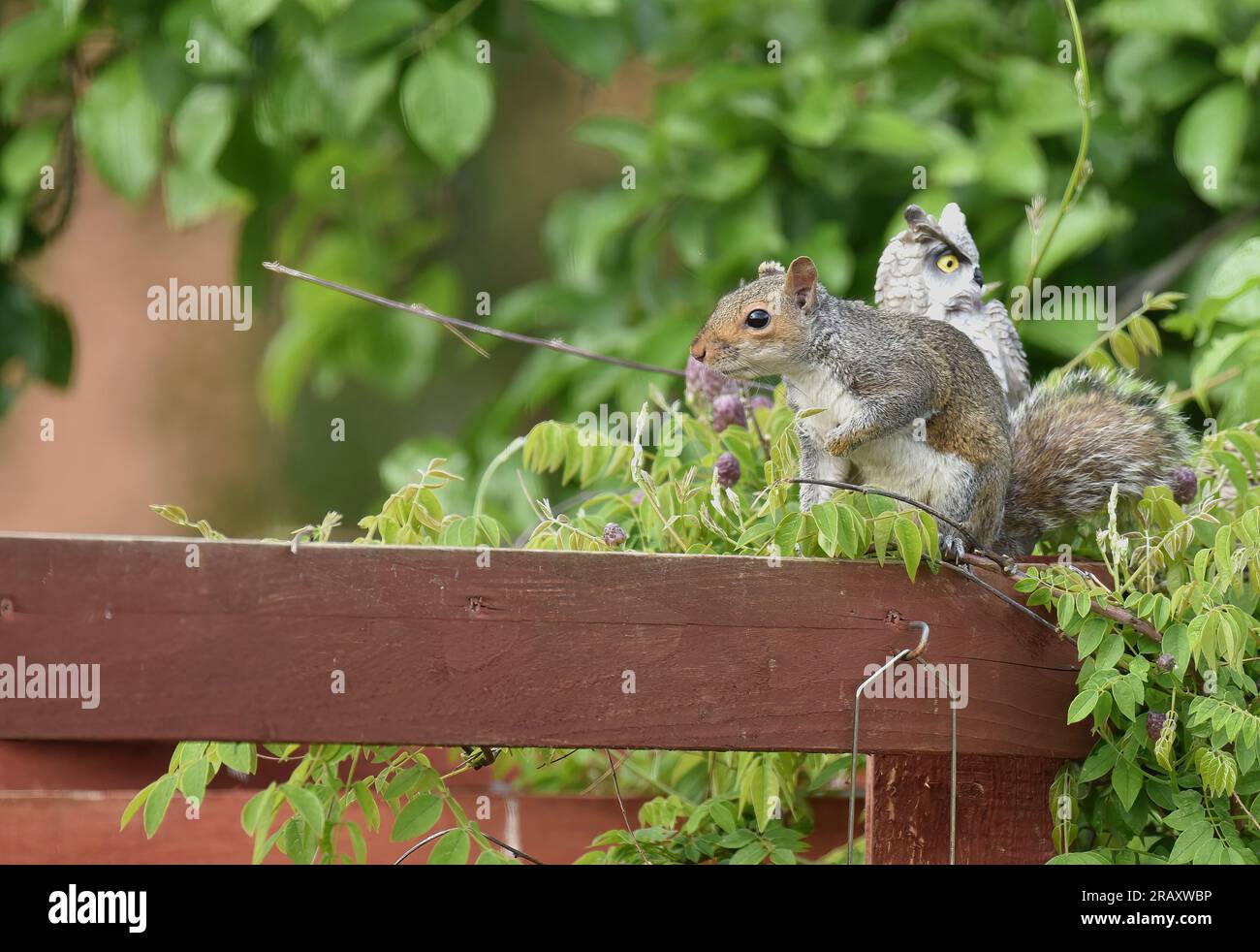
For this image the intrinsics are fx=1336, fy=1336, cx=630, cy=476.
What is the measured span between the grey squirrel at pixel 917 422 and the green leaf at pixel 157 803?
0.50 metres

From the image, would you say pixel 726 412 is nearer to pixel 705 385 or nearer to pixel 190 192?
pixel 705 385

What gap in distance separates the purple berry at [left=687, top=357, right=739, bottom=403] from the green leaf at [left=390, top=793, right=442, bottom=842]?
0.49 m

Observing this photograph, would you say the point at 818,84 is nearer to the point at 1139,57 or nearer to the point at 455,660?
the point at 1139,57

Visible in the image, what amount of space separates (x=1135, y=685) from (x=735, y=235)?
121 centimetres

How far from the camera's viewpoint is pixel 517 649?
859 mm

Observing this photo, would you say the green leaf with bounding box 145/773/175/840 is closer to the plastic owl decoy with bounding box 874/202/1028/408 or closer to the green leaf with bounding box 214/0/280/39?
the plastic owl decoy with bounding box 874/202/1028/408

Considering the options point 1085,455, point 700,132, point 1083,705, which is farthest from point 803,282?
point 700,132

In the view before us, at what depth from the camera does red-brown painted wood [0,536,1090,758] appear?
2.60ft

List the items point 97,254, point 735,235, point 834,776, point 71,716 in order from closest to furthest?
point 71,716
point 834,776
point 735,235
point 97,254

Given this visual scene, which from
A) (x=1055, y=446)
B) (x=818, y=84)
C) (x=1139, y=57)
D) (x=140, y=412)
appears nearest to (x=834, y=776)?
(x=1055, y=446)

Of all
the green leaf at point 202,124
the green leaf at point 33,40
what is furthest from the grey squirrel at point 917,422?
the green leaf at point 33,40

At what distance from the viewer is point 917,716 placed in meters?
0.92

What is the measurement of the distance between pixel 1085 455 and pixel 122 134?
143 centimetres

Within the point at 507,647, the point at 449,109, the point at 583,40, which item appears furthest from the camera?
the point at 583,40
